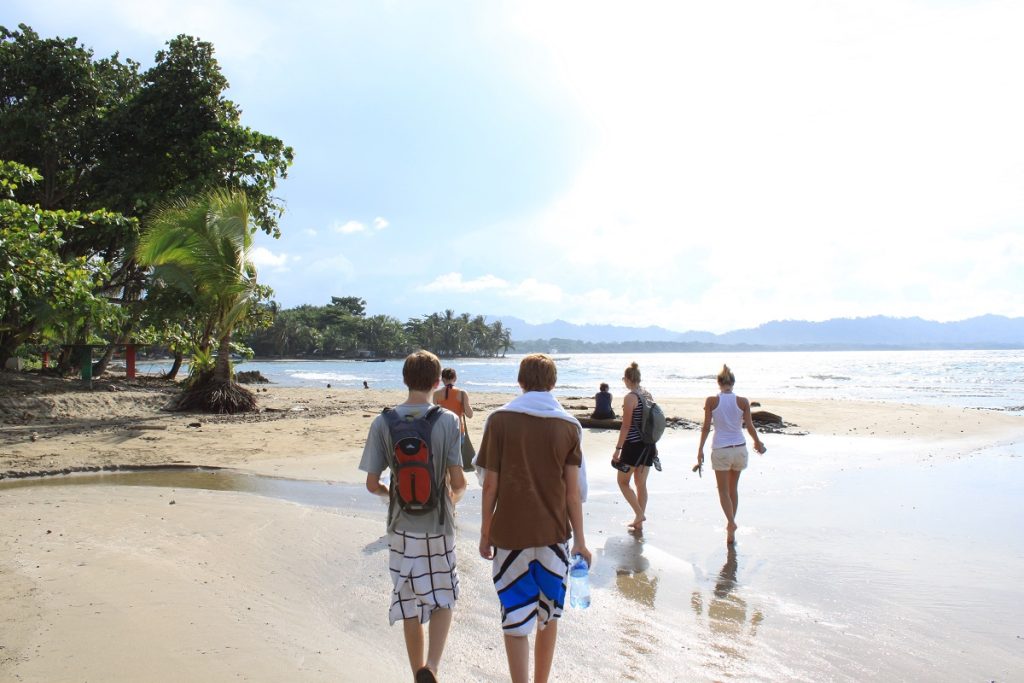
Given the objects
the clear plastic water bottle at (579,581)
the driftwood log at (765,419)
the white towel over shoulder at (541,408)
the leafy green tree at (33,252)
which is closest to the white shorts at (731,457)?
the clear plastic water bottle at (579,581)

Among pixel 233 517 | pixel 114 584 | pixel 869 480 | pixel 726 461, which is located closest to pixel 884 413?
pixel 869 480

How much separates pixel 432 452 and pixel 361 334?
12156cm

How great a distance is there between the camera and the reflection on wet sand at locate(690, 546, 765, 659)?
426 centimetres

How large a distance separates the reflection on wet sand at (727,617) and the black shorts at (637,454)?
1596mm

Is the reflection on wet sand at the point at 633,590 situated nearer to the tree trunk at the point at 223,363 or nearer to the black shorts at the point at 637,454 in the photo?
the black shorts at the point at 637,454

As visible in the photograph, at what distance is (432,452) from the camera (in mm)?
3449

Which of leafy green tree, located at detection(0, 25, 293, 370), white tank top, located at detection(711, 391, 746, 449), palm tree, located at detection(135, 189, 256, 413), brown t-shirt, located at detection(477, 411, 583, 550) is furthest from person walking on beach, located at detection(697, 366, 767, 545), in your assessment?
leafy green tree, located at detection(0, 25, 293, 370)

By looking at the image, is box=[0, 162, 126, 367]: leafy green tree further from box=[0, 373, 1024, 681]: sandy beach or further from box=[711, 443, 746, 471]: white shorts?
box=[711, 443, 746, 471]: white shorts

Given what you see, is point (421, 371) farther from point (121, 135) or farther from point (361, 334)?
point (361, 334)

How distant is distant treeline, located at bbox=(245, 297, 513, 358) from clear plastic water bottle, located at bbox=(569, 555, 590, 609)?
9830 cm

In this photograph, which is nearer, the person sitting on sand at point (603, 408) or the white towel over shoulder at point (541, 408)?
the white towel over shoulder at point (541, 408)

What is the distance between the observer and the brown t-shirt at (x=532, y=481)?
11.0ft

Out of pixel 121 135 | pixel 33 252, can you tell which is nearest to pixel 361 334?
pixel 121 135

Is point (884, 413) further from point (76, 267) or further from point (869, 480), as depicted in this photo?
point (76, 267)
